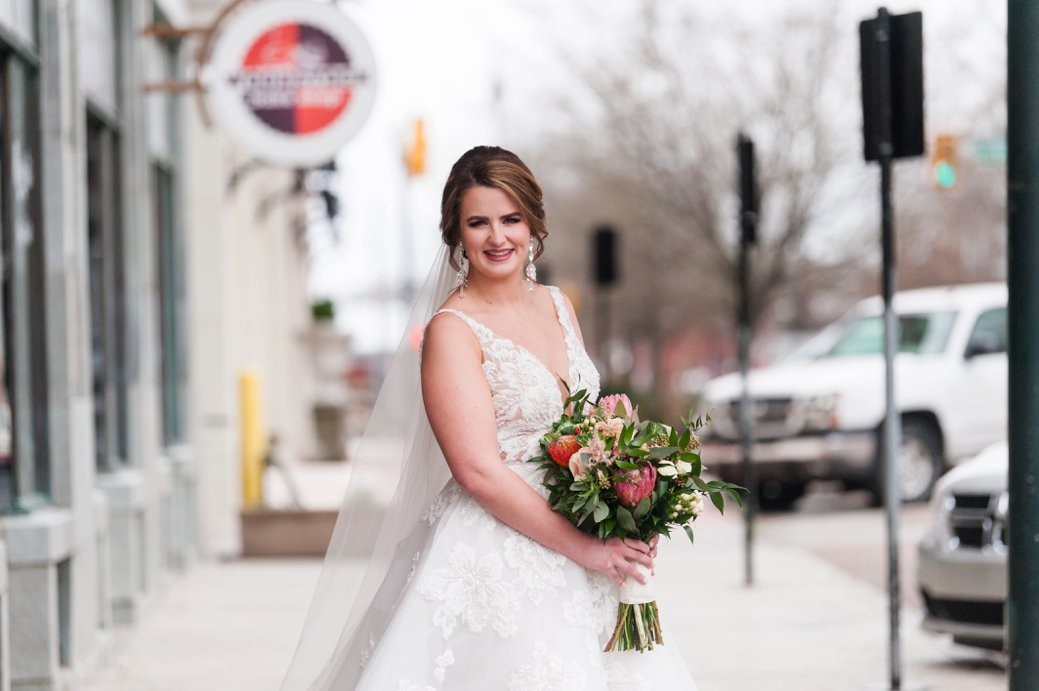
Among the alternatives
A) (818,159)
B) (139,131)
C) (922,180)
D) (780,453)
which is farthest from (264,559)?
(922,180)

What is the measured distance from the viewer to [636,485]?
3957 millimetres

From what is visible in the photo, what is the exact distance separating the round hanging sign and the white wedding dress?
21.4ft

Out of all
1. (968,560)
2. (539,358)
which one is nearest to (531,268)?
(539,358)

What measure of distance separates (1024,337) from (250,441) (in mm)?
11478

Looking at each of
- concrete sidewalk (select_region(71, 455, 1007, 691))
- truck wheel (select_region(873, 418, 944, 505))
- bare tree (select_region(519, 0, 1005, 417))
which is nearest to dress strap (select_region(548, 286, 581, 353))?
concrete sidewalk (select_region(71, 455, 1007, 691))

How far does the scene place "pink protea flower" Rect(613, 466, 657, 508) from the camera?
395 centimetres

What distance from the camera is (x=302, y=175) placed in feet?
66.3

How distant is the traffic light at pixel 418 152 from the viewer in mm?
19484

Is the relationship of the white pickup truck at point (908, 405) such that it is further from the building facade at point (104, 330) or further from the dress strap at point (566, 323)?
the dress strap at point (566, 323)

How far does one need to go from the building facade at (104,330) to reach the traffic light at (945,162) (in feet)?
24.8

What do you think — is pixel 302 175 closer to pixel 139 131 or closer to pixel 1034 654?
pixel 139 131

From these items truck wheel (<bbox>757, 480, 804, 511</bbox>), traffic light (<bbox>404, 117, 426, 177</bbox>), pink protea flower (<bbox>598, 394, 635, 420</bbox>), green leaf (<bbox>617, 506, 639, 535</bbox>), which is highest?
traffic light (<bbox>404, 117, 426, 177</bbox>)

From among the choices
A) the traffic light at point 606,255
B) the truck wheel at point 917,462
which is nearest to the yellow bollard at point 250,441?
the truck wheel at point 917,462

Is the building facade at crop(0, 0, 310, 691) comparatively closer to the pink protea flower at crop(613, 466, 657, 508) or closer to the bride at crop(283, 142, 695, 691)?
the bride at crop(283, 142, 695, 691)
